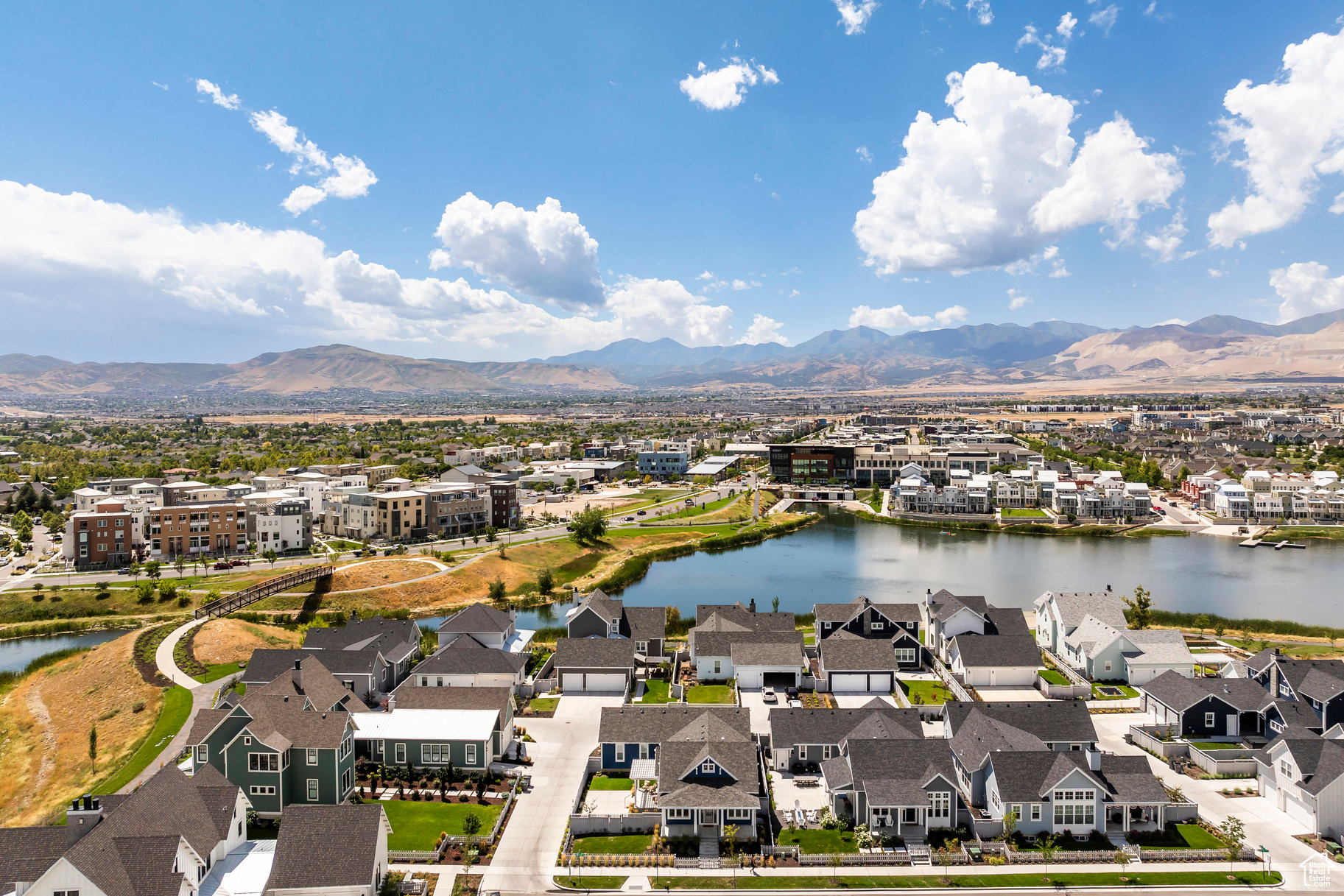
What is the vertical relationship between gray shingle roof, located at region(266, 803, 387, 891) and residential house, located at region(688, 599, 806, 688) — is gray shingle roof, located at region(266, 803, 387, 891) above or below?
above

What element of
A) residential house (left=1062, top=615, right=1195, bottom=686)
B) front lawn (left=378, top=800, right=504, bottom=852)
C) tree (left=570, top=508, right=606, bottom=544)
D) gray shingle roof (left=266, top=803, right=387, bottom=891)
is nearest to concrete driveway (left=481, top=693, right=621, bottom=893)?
front lawn (left=378, top=800, right=504, bottom=852)

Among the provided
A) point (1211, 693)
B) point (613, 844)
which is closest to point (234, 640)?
point (613, 844)

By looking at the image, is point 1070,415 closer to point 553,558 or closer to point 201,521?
point 553,558

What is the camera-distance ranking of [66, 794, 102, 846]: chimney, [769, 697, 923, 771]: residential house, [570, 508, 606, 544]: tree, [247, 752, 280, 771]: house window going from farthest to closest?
[570, 508, 606, 544]: tree → [769, 697, 923, 771]: residential house → [247, 752, 280, 771]: house window → [66, 794, 102, 846]: chimney

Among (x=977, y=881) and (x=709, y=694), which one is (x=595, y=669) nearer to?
(x=709, y=694)

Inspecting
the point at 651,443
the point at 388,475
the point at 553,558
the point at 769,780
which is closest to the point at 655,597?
the point at 553,558

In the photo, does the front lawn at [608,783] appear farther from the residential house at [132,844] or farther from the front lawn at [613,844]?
the residential house at [132,844]

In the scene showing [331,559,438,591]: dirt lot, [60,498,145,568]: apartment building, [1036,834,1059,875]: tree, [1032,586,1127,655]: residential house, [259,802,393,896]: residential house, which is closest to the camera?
[259,802,393,896]: residential house

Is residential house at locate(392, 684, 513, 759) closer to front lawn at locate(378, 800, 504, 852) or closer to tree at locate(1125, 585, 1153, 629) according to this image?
front lawn at locate(378, 800, 504, 852)
